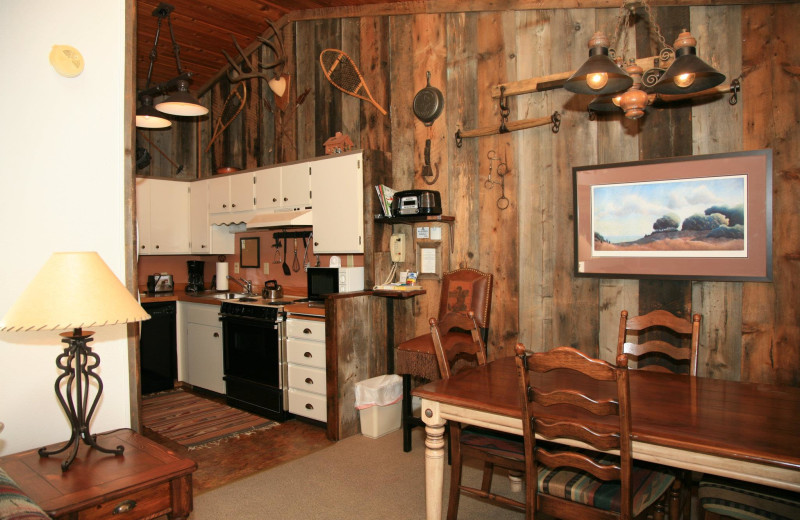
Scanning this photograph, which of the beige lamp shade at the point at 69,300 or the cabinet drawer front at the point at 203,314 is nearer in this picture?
the beige lamp shade at the point at 69,300

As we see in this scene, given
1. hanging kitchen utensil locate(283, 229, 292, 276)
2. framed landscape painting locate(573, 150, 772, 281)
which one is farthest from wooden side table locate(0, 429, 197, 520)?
hanging kitchen utensil locate(283, 229, 292, 276)

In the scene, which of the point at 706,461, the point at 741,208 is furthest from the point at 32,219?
the point at 741,208

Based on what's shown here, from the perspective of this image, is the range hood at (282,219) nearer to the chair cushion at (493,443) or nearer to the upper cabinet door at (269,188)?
the upper cabinet door at (269,188)

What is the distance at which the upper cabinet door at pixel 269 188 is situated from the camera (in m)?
4.59

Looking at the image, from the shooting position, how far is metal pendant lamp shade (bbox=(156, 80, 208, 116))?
3.72m

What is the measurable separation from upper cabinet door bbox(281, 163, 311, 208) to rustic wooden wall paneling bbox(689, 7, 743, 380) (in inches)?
110

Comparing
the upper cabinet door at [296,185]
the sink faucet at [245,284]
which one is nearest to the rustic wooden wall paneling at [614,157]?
the upper cabinet door at [296,185]

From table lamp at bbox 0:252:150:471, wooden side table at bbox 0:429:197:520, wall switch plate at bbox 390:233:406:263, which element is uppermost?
wall switch plate at bbox 390:233:406:263

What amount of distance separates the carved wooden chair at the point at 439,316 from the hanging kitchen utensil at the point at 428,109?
814 mm

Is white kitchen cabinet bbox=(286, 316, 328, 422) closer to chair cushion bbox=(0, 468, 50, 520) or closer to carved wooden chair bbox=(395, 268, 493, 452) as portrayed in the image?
carved wooden chair bbox=(395, 268, 493, 452)

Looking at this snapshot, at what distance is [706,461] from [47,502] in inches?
77.2

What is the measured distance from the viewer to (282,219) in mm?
4375

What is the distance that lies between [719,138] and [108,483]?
318 cm

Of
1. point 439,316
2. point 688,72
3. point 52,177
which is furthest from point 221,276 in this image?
point 688,72
